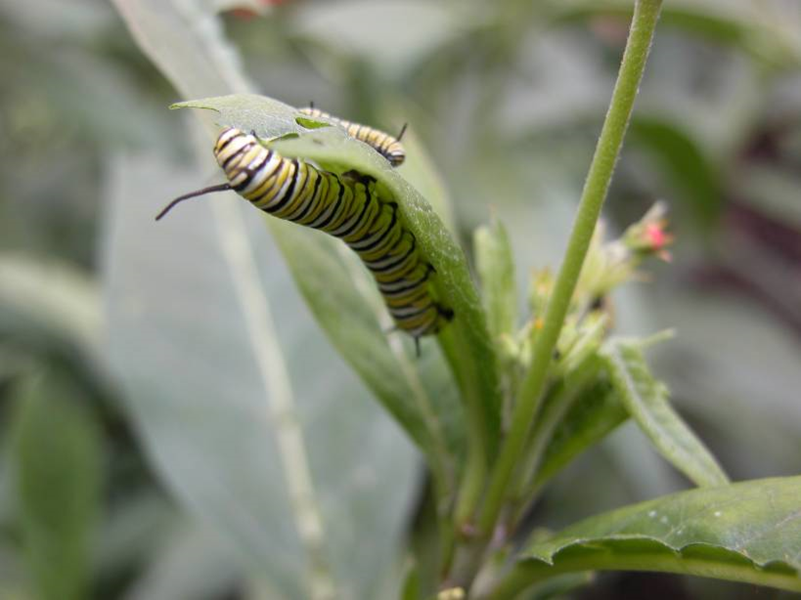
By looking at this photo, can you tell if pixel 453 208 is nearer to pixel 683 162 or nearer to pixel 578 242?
pixel 683 162

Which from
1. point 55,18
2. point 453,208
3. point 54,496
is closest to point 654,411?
point 54,496

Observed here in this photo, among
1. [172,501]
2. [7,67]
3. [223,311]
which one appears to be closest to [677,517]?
[223,311]

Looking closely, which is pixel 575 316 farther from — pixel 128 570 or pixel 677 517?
pixel 128 570

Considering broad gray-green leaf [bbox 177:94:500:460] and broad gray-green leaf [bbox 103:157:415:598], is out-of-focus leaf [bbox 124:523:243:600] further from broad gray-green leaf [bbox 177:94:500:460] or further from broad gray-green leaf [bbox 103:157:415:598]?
broad gray-green leaf [bbox 177:94:500:460]

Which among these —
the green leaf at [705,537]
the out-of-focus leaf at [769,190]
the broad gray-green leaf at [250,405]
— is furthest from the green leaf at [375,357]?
the out-of-focus leaf at [769,190]

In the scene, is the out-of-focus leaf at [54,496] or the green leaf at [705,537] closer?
the green leaf at [705,537]

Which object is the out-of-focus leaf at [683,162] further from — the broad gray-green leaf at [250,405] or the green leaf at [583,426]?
the green leaf at [583,426]
